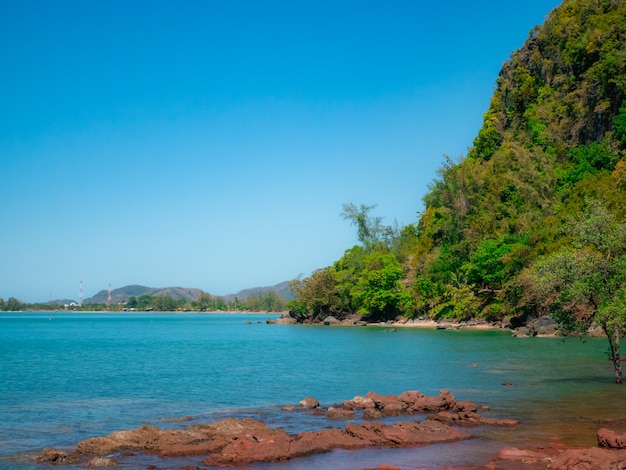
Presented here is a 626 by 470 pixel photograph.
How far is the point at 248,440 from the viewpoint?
22828mm

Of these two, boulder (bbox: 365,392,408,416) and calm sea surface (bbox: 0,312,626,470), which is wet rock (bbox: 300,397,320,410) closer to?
calm sea surface (bbox: 0,312,626,470)

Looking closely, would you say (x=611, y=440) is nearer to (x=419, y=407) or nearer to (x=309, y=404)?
(x=419, y=407)

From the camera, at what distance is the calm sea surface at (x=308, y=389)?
2428 centimetres

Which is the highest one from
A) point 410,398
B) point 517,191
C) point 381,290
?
point 517,191

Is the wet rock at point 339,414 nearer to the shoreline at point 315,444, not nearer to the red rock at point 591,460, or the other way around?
the shoreline at point 315,444

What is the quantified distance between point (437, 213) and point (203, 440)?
366 feet

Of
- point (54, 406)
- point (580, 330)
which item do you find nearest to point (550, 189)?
point (580, 330)

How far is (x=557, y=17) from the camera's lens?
120 metres

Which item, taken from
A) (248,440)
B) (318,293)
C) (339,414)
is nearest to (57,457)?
(248,440)

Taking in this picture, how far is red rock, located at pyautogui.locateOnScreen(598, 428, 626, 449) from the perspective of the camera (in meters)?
21.0

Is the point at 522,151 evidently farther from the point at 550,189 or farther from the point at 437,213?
the point at 437,213

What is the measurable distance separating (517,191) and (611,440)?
87.9m

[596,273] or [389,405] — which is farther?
[596,273]

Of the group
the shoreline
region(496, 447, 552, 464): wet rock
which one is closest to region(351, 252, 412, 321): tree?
the shoreline
